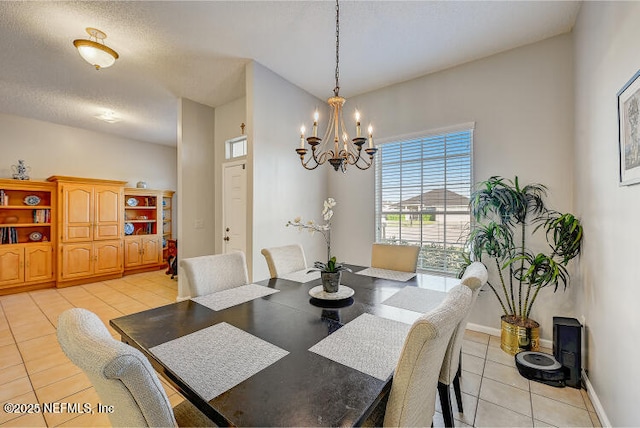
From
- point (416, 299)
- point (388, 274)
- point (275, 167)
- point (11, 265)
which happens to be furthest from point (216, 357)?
point (11, 265)

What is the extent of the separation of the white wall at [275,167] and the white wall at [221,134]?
895 millimetres

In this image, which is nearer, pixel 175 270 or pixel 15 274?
pixel 15 274

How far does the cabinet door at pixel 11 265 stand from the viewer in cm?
424

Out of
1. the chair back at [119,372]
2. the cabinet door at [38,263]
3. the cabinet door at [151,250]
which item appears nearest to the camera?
the chair back at [119,372]

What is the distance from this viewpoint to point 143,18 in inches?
94.3

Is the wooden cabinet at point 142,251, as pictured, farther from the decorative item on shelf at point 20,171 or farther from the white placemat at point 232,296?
the white placemat at point 232,296

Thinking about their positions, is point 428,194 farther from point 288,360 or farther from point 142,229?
point 142,229

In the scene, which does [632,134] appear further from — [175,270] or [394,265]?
[175,270]

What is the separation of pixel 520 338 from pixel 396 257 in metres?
1.37

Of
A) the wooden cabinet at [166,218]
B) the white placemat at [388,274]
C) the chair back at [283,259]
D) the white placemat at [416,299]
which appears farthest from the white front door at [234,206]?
the wooden cabinet at [166,218]

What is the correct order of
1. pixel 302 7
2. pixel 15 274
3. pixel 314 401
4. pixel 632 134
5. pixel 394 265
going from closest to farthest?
pixel 314 401, pixel 632 134, pixel 302 7, pixel 394 265, pixel 15 274

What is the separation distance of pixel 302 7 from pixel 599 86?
228 centimetres

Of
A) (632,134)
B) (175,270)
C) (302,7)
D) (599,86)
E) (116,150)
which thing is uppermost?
(302,7)

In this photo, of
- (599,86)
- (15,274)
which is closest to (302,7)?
(599,86)
